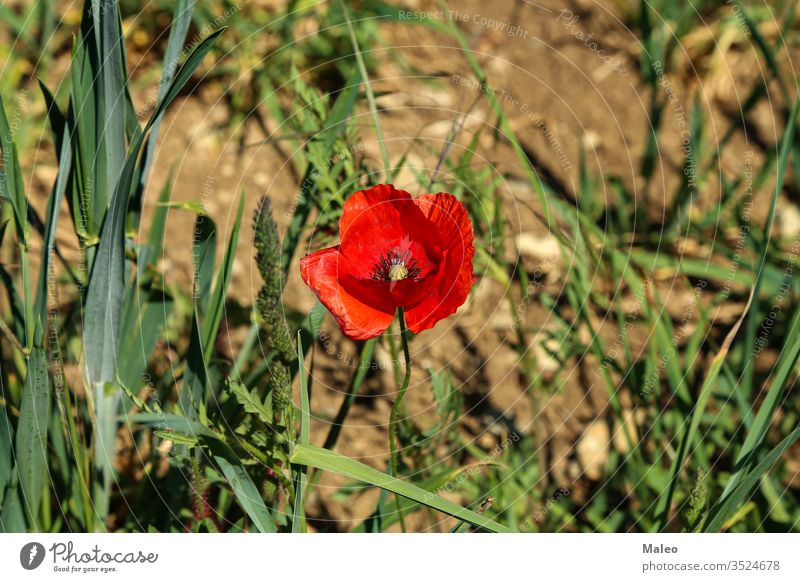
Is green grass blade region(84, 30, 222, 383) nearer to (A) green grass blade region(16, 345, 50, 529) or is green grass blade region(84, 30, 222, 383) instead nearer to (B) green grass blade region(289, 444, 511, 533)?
(A) green grass blade region(16, 345, 50, 529)

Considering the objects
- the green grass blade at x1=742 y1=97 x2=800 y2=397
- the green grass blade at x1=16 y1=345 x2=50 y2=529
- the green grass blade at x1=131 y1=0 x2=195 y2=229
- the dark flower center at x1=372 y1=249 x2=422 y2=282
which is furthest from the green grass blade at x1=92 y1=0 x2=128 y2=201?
the green grass blade at x1=742 y1=97 x2=800 y2=397

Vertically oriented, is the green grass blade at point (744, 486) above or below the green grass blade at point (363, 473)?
below

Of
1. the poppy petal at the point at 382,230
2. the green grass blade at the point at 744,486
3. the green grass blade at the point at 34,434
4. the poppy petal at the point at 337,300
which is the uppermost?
the poppy petal at the point at 382,230

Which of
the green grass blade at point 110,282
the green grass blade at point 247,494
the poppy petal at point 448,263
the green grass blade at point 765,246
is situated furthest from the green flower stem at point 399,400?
the green grass blade at point 765,246

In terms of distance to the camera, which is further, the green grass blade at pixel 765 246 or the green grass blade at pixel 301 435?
the green grass blade at pixel 765 246

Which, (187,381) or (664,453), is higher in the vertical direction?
(187,381)

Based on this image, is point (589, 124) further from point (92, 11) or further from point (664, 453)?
point (92, 11)

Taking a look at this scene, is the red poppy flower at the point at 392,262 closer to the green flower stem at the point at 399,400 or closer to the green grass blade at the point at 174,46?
the green flower stem at the point at 399,400

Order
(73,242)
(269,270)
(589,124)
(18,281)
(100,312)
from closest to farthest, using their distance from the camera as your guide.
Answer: (269,270), (100,312), (18,281), (73,242), (589,124)
